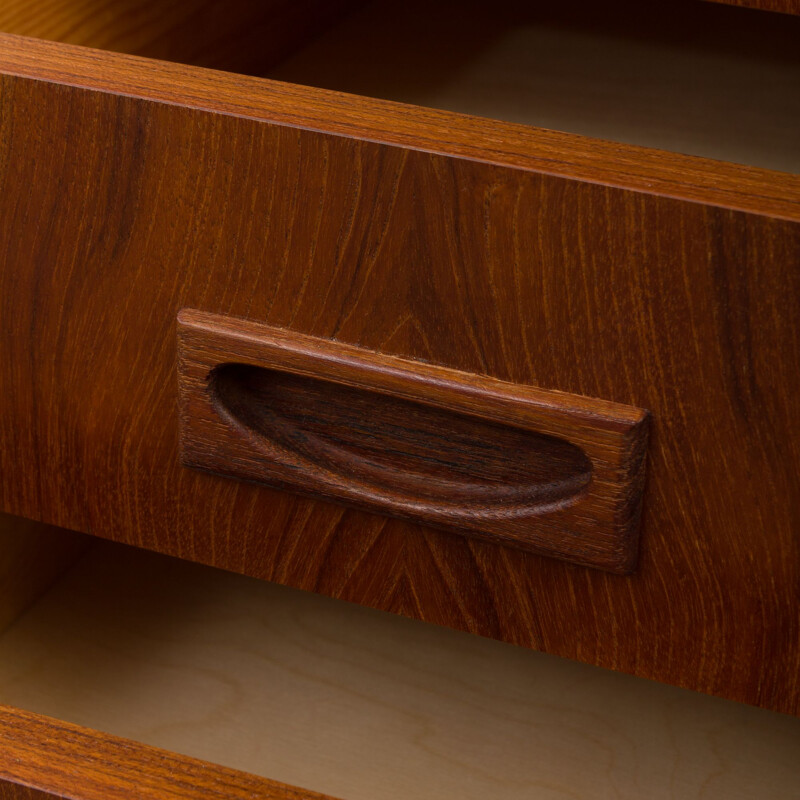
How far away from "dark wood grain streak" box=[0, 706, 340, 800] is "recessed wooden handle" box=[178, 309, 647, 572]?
87 mm

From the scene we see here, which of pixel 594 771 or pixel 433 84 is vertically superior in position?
pixel 433 84

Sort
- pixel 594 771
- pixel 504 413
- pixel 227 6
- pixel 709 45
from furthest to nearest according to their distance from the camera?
pixel 709 45 → pixel 227 6 → pixel 594 771 → pixel 504 413

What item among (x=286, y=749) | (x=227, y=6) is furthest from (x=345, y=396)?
(x=227, y=6)

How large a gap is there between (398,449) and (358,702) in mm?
188

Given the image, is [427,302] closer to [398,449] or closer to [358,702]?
[398,449]

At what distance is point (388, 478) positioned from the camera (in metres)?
0.34

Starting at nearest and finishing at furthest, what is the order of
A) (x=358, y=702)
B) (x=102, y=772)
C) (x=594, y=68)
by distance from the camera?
(x=102, y=772) < (x=358, y=702) < (x=594, y=68)

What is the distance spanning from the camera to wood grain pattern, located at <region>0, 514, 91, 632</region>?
19.7 inches

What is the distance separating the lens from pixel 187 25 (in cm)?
54

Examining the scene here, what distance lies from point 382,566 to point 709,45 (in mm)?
463

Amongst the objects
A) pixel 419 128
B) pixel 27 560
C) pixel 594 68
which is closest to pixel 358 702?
pixel 27 560

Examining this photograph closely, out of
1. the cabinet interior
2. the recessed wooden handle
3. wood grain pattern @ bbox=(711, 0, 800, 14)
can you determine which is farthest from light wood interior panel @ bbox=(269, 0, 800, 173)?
the recessed wooden handle

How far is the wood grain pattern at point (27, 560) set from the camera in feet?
1.64

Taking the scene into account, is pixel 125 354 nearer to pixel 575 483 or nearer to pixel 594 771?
pixel 575 483
